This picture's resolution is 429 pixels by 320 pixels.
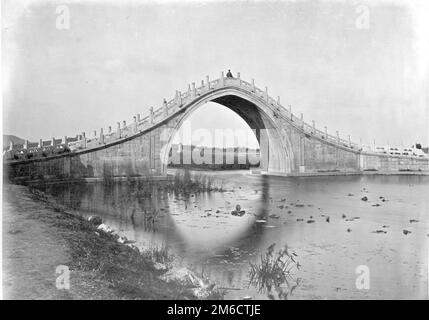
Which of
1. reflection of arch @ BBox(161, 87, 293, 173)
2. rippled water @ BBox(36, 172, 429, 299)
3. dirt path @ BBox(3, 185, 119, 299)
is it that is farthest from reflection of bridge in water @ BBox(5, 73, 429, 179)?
dirt path @ BBox(3, 185, 119, 299)

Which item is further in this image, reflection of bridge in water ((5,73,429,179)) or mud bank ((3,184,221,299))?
reflection of bridge in water ((5,73,429,179))

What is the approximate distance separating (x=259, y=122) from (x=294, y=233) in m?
25.5

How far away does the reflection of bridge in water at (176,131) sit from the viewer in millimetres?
21781

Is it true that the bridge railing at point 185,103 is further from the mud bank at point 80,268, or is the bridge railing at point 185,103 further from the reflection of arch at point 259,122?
the mud bank at point 80,268

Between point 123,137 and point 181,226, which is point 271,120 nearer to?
point 123,137

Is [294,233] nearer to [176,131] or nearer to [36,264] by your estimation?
[36,264]

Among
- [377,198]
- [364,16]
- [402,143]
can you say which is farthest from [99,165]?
[402,143]

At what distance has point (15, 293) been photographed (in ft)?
17.6

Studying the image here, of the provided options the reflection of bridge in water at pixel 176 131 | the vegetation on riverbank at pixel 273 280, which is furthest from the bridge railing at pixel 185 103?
the vegetation on riverbank at pixel 273 280

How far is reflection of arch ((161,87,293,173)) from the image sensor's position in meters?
28.2

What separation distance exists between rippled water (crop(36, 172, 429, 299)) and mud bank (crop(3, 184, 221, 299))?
0.85m

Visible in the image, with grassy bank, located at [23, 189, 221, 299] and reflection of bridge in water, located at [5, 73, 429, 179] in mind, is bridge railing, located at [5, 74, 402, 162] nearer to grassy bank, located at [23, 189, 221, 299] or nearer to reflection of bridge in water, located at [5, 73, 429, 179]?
reflection of bridge in water, located at [5, 73, 429, 179]

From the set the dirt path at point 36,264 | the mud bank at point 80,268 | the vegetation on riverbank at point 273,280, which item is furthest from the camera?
the vegetation on riverbank at point 273,280

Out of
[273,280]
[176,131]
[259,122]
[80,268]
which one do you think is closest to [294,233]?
[273,280]
